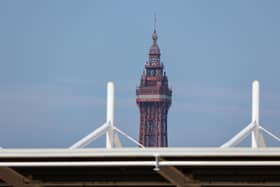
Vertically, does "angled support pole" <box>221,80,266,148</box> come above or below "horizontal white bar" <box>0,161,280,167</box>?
above

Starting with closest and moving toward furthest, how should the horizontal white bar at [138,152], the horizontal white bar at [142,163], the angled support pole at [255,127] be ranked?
the horizontal white bar at [142,163]
the horizontal white bar at [138,152]
the angled support pole at [255,127]

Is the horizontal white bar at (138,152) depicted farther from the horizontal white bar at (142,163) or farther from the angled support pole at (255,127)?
the angled support pole at (255,127)

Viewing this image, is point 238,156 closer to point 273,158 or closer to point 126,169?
point 273,158

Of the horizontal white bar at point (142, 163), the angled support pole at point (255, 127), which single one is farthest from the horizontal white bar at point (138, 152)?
the angled support pole at point (255, 127)

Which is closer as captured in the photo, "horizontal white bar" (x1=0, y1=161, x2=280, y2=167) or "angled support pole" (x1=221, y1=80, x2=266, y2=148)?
"horizontal white bar" (x1=0, y1=161, x2=280, y2=167)

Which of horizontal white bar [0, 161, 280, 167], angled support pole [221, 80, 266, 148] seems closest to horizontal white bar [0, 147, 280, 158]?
horizontal white bar [0, 161, 280, 167]

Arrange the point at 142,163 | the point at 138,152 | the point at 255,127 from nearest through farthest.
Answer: the point at 142,163 < the point at 138,152 < the point at 255,127

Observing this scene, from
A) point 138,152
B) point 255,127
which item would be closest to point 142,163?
point 138,152

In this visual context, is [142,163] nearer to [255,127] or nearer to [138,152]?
[138,152]

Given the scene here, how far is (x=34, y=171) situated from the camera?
1928 centimetres

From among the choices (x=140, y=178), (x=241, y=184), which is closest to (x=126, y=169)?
(x=140, y=178)

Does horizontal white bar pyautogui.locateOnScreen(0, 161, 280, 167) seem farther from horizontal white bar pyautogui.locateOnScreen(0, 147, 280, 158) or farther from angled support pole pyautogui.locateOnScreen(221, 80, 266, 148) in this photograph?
angled support pole pyautogui.locateOnScreen(221, 80, 266, 148)

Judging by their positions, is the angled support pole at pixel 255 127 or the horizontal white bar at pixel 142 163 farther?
the angled support pole at pixel 255 127

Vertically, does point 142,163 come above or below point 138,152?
below
